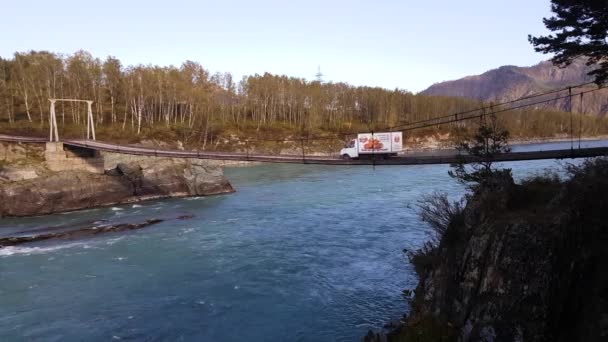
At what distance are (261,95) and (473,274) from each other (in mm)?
84132

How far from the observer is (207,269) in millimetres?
19547

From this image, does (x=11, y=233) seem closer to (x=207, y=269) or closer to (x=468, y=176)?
(x=207, y=269)

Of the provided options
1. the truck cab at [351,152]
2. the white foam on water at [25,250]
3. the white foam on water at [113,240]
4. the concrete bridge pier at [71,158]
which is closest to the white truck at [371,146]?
the truck cab at [351,152]

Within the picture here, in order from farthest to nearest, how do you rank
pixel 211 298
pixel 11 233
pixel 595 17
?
pixel 11 233
pixel 211 298
pixel 595 17

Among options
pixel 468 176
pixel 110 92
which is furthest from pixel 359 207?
pixel 110 92

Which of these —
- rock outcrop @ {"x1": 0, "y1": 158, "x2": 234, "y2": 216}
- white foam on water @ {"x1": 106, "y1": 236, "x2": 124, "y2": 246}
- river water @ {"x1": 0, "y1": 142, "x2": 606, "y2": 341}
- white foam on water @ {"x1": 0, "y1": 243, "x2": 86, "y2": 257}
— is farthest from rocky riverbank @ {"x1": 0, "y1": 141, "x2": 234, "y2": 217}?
white foam on water @ {"x1": 106, "y1": 236, "x2": 124, "y2": 246}

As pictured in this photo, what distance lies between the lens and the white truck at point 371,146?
129ft

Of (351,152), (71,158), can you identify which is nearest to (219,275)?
A: (351,152)

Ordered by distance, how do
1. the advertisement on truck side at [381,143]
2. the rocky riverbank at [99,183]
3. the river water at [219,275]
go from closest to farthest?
the river water at [219,275], the rocky riverbank at [99,183], the advertisement on truck side at [381,143]

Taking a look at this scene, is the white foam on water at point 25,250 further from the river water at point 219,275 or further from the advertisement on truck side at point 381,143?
the advertisement on truck side at point 381,143

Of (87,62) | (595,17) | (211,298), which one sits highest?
(87,62)

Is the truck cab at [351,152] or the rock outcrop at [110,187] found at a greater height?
the truck cab at [351,152]

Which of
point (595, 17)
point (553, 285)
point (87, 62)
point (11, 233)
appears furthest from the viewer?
point (87, 62)

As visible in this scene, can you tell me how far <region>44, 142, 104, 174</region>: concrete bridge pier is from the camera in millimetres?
38406
